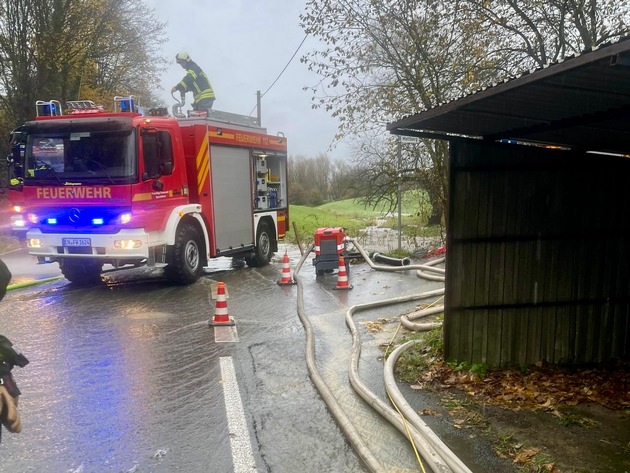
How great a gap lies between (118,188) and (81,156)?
0.92 metres

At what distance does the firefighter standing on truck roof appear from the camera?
1180cm

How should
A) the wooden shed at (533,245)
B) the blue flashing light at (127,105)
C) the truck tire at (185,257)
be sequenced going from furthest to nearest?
the truck tire at (185,257)
the blue flashing light at (127,105)
the wooden shed at (533,245)

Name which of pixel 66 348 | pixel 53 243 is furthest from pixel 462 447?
pixel 53 243

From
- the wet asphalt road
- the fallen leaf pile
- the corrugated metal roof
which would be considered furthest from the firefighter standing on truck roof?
the fallen leaf pile

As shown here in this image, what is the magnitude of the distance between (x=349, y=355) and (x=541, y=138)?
10.0 ft

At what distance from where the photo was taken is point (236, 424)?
425cm

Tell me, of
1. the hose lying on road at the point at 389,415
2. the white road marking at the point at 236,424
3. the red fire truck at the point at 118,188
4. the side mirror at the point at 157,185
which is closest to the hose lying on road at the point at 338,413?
the hose lying on road at the point at 389,415

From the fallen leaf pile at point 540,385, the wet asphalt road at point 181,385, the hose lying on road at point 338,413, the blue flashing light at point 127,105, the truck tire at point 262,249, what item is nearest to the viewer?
the hose lying on road at point 338,413

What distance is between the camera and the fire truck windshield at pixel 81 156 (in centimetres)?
881

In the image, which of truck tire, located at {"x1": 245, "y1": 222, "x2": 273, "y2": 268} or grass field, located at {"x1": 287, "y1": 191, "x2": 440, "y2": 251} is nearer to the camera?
truck tire, located at {"x1": 245, "y1": 222, "x2": 273, "y2": 268}

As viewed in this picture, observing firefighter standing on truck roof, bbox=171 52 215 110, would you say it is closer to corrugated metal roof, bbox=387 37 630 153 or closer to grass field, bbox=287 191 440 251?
grass field, bbox=287 191 440 251

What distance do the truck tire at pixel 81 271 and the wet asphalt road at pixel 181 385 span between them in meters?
0.93

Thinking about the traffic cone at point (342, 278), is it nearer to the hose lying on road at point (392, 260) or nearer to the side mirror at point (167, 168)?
the hose lying on road at point (392, 260)

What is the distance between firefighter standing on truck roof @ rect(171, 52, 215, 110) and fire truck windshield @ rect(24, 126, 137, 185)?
324cm
